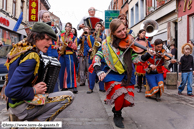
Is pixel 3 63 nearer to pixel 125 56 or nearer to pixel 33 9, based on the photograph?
pixel 125 56

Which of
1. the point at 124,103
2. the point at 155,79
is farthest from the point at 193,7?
the point at 124,103

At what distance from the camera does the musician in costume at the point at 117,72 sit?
3146 mm

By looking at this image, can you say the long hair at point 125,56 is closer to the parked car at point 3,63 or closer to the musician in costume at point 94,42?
the musician in costume at point 94,42

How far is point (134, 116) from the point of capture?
12.4 ft

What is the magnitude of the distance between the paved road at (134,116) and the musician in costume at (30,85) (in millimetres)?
863

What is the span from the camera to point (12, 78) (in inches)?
80.4

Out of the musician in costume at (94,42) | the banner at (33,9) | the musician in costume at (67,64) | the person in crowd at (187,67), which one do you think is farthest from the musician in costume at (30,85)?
the banner at (33,9)

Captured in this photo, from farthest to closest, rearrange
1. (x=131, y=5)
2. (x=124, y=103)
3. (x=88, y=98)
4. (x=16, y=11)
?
(x=131, y=5) < (x=16, y=11) < (x=88, y=98) < (x=124, y=103)

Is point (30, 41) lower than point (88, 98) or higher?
higher

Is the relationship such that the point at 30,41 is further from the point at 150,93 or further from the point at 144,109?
the point at 150,93

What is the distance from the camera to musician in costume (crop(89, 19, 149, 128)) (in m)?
3.15

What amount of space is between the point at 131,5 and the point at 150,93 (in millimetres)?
20306

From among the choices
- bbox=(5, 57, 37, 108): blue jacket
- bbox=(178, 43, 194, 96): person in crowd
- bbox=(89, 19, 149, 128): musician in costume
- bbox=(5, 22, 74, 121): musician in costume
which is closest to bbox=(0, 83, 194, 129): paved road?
bbox=(89, 19, 149, 128): musician in costume

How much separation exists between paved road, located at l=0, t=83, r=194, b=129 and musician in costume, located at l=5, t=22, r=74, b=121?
0.86 metres
